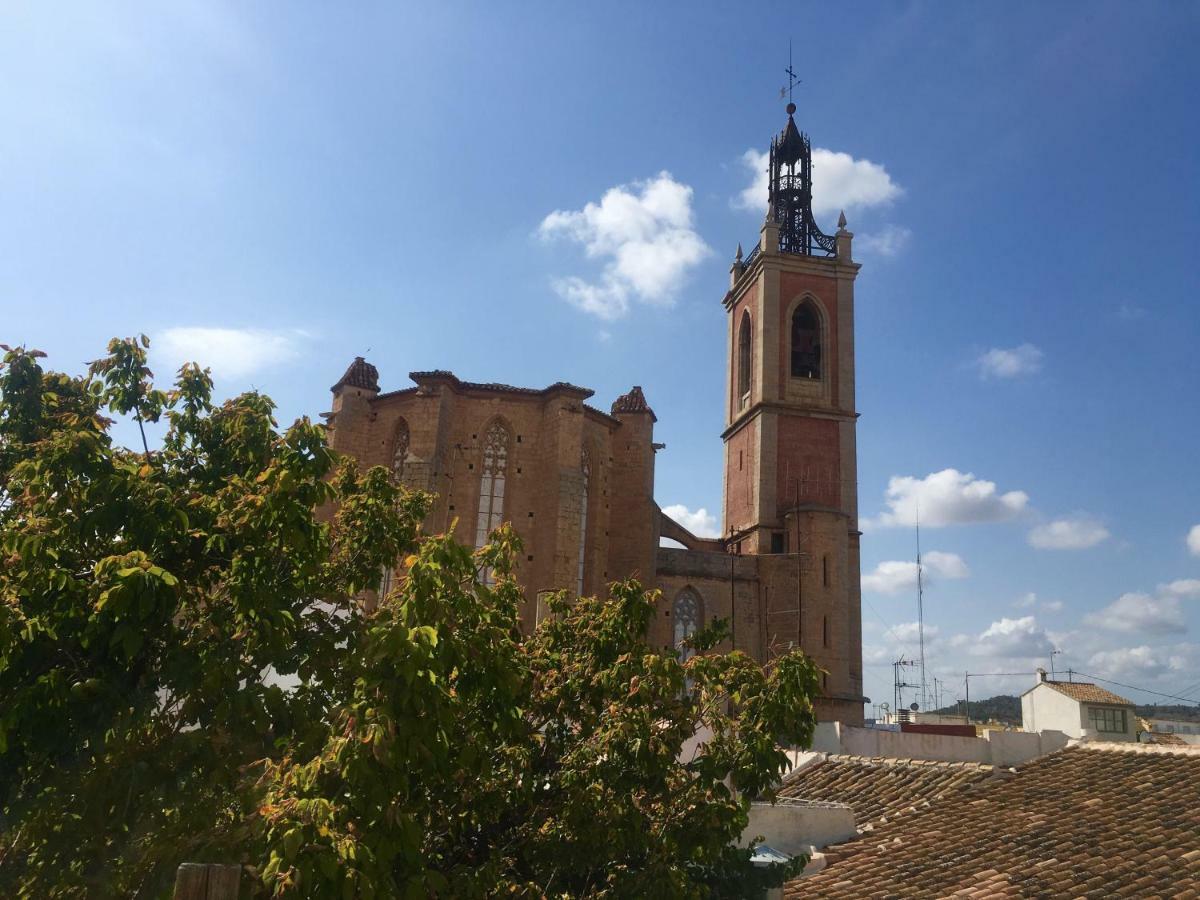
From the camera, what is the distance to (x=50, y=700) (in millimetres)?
4516

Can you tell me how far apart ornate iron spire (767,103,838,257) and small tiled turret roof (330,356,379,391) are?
619 inches

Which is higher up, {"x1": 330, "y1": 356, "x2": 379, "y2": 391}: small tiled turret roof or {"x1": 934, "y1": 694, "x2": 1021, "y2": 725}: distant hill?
{"x1": 330, "y1": 356, "x2": 379, "y2": 391}: small tiled turret roof

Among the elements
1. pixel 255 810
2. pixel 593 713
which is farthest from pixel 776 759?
pixel 255 810

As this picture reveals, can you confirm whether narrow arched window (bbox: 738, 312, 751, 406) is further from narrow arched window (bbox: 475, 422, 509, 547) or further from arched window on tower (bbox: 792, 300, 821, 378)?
narrow arched window (bbox: 475, 422, 509, 547)

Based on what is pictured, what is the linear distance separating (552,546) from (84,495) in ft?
65.9

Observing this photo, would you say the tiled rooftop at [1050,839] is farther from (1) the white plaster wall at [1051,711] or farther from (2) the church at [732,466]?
(1) the white plaster wall at [1051,711]

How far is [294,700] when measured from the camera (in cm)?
523

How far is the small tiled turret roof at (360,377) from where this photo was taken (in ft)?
90.2

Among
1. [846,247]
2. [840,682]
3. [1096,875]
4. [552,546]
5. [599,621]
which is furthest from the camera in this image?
[846,247]

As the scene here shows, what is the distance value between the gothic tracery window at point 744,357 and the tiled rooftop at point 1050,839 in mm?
24372

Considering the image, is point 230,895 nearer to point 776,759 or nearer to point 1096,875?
point 776,759

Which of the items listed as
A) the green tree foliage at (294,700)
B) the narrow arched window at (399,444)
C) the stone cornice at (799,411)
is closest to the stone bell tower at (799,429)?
the stone cornice at (799,411)

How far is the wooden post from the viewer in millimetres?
2846

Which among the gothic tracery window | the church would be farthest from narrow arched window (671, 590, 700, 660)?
the gothic tracery window
